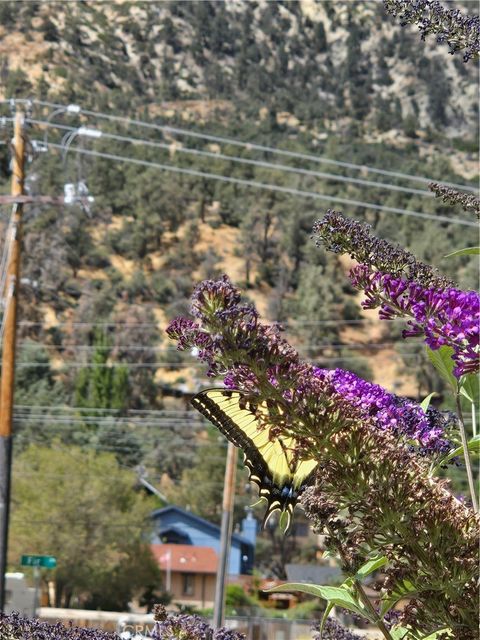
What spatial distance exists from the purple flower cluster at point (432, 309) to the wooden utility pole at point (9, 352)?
13.3 meters

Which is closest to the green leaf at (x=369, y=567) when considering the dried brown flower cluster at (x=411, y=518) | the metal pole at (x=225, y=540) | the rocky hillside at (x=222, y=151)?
the dried brown flower cluster at (x=411, y=518)

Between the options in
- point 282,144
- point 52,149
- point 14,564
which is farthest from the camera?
point 282,144

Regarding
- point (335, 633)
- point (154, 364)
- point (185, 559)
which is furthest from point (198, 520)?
point (335, 633)

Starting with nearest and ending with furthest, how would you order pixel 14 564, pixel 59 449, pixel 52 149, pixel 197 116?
pixel 14 564 < pixel 59 449 < pixel 52 149 < pixel 197 116

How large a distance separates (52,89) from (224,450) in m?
55.9

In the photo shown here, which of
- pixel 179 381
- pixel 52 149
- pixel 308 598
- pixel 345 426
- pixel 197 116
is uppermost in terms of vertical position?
pixel 197 116

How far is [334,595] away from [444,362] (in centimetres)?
A: 41

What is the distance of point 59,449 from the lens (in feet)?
170

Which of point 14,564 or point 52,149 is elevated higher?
point 52,149

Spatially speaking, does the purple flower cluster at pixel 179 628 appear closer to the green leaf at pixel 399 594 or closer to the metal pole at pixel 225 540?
the green leaf at pixel 399 594

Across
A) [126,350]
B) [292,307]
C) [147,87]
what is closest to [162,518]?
[126,350]

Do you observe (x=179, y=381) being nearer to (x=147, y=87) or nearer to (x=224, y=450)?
(x=224, y=450)

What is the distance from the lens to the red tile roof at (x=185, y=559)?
5466 centimetres

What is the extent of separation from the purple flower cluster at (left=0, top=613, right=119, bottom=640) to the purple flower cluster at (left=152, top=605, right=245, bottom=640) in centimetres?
9
